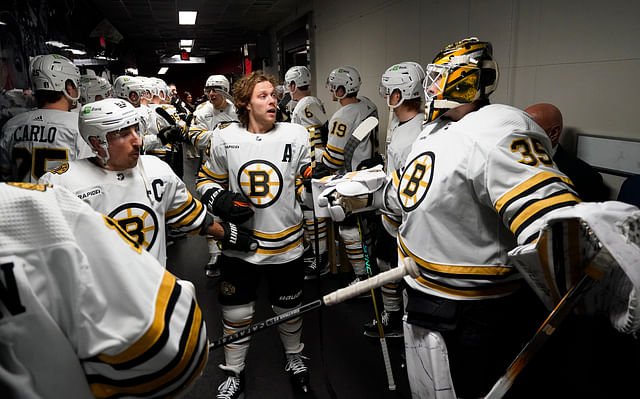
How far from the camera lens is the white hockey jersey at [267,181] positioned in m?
2.34

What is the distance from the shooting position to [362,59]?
18.8 ft

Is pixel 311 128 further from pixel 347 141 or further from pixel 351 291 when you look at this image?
pixel 351 291

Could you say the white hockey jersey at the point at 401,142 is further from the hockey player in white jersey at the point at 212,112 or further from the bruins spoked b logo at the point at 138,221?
the hockey player in white jersey at the point at 212,112

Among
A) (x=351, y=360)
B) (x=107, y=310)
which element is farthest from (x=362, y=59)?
(x=107, y=310)

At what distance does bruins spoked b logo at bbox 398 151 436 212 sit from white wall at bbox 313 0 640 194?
1403mm

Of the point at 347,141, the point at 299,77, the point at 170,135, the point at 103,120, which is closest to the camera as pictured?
the point at 103,120

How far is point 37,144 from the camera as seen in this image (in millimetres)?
2719

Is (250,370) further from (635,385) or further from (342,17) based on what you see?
(342,17)

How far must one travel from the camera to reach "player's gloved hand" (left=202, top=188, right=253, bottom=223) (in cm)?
223

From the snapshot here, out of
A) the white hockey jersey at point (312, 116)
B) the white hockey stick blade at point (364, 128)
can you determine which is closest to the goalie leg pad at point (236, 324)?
the white hockey stick blade at point (364, 128)

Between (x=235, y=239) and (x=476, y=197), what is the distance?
4.23 feet

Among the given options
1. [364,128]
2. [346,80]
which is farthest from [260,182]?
[346,80]

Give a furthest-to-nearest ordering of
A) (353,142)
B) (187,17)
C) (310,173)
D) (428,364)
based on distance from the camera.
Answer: (187,17)
(353,142)
(310,173)
(428,364)

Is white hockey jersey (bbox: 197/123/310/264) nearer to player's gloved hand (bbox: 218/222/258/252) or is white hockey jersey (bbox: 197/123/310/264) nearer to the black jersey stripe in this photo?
player's gloved hand (bbox: 218/222/258/252)
